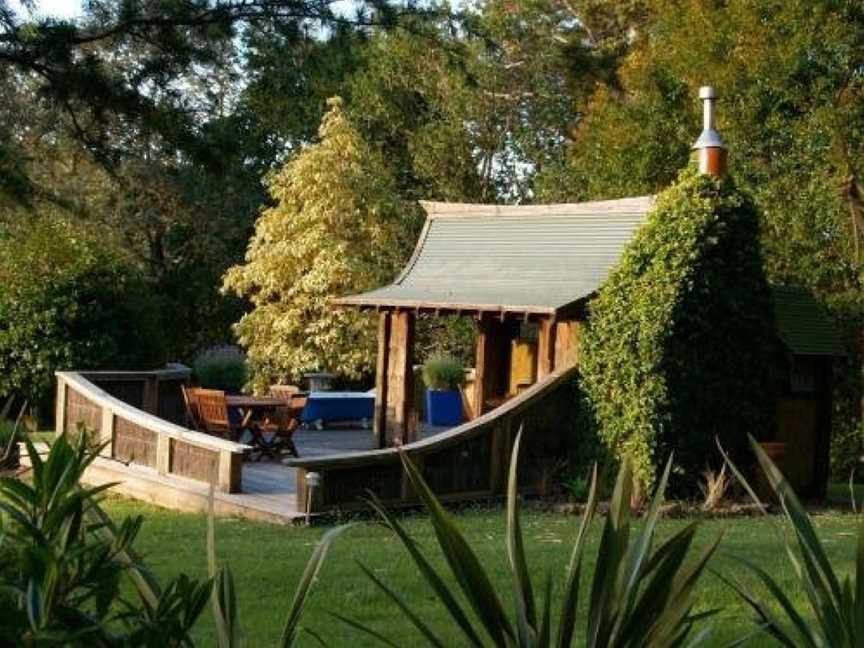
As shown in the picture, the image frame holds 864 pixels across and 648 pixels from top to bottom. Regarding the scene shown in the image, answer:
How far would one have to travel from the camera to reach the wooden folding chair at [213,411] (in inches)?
674

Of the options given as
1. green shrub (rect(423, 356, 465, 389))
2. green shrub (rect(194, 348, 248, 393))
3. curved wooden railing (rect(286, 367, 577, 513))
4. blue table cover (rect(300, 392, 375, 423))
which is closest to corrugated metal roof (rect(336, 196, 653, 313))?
curved wooden railing (rect(286, 367, 577, 513))

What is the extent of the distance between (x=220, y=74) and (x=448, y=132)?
23.8 m

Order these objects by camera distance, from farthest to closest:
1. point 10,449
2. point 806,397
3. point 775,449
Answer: point 806,397
point 775,449
point 10,449

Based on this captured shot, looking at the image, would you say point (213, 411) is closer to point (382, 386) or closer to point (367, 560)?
point (382, 386)

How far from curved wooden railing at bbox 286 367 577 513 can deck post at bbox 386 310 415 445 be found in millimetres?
3481

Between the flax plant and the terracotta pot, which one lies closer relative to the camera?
the flax plant

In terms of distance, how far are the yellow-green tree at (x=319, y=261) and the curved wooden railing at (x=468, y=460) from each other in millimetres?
13417

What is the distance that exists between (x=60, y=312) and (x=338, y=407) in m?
5.21

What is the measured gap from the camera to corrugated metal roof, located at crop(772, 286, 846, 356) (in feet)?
55.1

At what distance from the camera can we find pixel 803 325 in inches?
682

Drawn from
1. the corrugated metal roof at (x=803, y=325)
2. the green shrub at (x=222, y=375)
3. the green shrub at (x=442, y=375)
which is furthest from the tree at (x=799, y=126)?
the green shrub at (x=222, y=375)

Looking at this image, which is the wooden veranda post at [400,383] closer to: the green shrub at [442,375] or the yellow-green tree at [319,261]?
the green shrub at [442,375]

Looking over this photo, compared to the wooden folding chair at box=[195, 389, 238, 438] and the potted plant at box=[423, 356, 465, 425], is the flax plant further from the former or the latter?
the potted plant at box=[423, 356, 465, 425]

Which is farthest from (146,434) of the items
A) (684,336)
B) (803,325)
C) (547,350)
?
(803,325)
